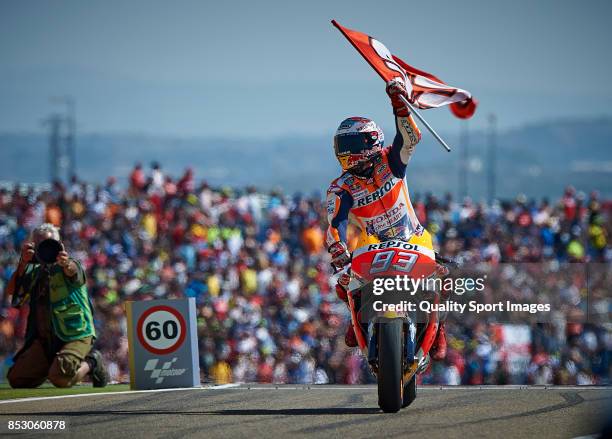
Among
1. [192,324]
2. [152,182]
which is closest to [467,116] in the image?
[192,324]

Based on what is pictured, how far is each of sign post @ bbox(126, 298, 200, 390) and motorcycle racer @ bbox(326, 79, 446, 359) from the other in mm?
2734

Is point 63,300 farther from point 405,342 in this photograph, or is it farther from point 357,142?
point 405,342

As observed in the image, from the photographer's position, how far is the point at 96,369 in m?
12.6

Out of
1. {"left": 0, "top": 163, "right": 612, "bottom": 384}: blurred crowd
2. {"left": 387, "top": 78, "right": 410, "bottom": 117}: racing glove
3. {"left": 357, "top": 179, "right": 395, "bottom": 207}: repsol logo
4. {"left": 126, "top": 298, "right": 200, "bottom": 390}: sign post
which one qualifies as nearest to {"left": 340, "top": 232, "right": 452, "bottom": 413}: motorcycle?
{"left": 357, "top": 179, "right": 395, "bottom": 207}: repsol logo

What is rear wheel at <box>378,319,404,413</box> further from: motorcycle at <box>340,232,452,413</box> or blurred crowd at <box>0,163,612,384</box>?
blurred crowd at <box>0,163,612,384</box>

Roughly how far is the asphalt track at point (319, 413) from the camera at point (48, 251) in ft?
5.15

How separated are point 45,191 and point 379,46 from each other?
52.7ft

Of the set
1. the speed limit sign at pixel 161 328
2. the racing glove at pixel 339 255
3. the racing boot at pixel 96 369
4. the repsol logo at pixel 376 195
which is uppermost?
the repsol logo at pixel 376 195

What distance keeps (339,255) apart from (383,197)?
2.37ft

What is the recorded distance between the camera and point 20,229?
993 inches

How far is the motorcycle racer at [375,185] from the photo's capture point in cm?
1036

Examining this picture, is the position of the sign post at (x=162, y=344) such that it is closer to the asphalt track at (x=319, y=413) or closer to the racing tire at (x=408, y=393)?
the asphalt track at (x=319, y=413)

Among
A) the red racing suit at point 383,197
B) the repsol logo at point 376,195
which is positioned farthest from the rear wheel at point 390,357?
the repsol logo at point 376,195

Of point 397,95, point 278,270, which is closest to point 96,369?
point 397,95
